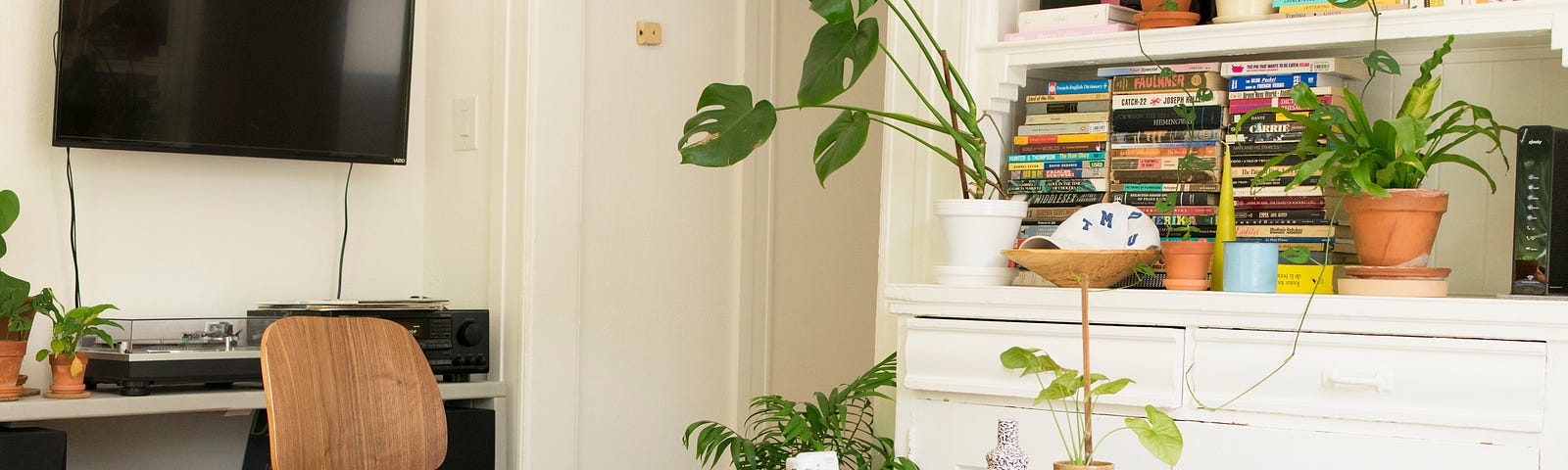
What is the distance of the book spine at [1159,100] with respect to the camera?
2.29 m

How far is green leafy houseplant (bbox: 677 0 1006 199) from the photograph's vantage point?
225cm

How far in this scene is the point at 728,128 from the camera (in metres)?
2.29

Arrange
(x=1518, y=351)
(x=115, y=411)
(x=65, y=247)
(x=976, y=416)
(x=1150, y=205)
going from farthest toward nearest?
(x=65, y=247) → (x=115, y=411) → (x=1150, y=205) → (x=976, y=416) → (x=1518, y=351)

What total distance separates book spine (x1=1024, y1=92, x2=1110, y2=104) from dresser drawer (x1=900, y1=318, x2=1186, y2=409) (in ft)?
1.61

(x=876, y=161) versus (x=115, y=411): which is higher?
(x=876, y=161)

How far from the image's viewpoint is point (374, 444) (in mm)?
2176

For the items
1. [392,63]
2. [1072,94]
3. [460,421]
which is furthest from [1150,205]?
[392,63]

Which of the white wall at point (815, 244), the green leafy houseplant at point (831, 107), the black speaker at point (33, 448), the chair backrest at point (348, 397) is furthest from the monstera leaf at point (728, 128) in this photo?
the white wall at point (815, 244)

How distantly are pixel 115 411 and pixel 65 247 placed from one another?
1.67 ft

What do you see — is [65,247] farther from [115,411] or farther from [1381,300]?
[1381,300]

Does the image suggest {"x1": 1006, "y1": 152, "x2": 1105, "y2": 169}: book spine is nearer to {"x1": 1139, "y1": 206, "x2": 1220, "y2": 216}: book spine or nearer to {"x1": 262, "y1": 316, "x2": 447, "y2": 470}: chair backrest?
{"x1": 1139, "y1": 206, "x2": 1220, "y2": 216}: book spine

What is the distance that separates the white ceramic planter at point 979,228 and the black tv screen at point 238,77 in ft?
5.13

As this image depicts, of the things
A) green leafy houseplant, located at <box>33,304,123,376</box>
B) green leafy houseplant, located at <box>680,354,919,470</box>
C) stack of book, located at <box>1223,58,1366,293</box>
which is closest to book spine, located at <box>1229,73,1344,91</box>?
stack of book, located at <box>1223,58,1366,293</box>

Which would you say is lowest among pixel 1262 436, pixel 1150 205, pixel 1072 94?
pixel 1262 436
